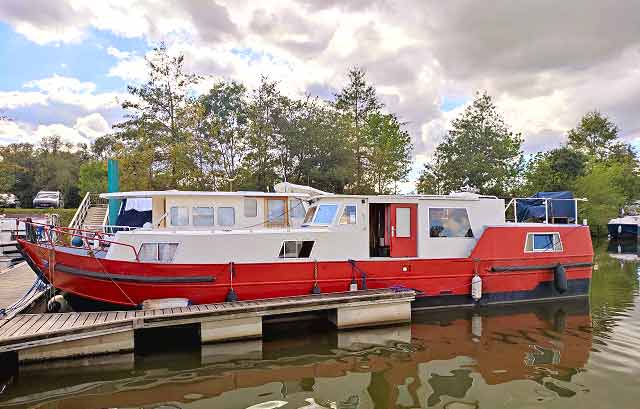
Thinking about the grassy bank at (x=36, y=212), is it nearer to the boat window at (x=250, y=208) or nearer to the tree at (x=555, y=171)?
the boat window at (x=250, y=208)

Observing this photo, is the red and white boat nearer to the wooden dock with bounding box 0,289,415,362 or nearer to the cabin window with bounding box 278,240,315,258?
the cabin window with bounding box 278,240,315,258

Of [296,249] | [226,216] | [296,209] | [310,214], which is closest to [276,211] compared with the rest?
[296,209]

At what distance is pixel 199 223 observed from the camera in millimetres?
13391

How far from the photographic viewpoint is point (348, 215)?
1162cm

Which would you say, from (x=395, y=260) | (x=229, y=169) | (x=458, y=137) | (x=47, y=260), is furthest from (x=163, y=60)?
(x=458, y=137)

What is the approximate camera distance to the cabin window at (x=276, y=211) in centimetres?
1409

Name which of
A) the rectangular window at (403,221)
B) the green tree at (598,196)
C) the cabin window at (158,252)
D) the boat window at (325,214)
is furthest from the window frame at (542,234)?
the green tree at (598,196)

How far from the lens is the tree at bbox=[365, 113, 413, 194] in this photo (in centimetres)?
3134

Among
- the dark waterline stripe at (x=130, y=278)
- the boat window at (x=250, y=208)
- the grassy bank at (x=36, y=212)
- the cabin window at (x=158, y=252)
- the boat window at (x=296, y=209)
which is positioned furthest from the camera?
the grassy bank at (x=36, y=212)

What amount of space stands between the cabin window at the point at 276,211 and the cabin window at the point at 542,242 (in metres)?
7.23

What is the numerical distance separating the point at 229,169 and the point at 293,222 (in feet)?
Result: 47.9

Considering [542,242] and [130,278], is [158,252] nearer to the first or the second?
[130,278]

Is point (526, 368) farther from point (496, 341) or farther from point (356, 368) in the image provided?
point (356, 368)

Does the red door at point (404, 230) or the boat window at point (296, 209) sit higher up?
the boat window at point (296, 209)
